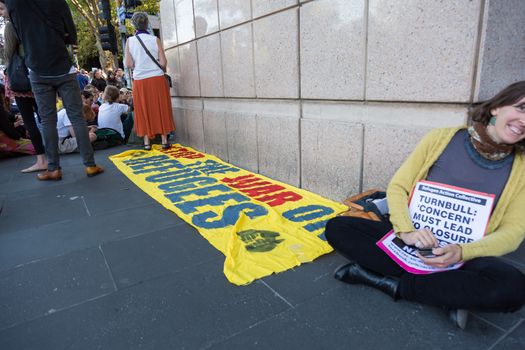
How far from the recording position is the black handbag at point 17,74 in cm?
403

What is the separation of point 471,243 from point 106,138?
241 inches

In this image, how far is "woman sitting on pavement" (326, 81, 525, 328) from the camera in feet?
5.03

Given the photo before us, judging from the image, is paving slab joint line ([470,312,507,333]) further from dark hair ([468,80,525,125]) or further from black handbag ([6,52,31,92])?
black handbag ([6,52,31,92])

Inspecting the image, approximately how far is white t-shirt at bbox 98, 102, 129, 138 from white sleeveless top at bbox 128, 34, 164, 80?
1.16 meters

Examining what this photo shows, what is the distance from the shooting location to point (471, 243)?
1.62m

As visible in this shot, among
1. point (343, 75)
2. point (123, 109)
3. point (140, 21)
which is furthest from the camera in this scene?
point (123, 109)

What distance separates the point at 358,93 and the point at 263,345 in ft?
6.54

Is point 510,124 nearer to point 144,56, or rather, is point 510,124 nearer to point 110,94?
point 144,56

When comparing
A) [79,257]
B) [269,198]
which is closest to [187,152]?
[269,198]

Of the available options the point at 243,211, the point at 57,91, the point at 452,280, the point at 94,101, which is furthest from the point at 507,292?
the point at 94,101

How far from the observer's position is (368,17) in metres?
2.68

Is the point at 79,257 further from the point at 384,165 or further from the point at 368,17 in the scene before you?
the point at 368,17

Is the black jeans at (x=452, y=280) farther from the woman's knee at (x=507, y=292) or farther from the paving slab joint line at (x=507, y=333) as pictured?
the paving slab joint line at (x=507, y=333)

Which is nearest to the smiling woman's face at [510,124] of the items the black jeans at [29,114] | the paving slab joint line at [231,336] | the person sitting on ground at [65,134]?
the paving slab joint line at [231,336]
